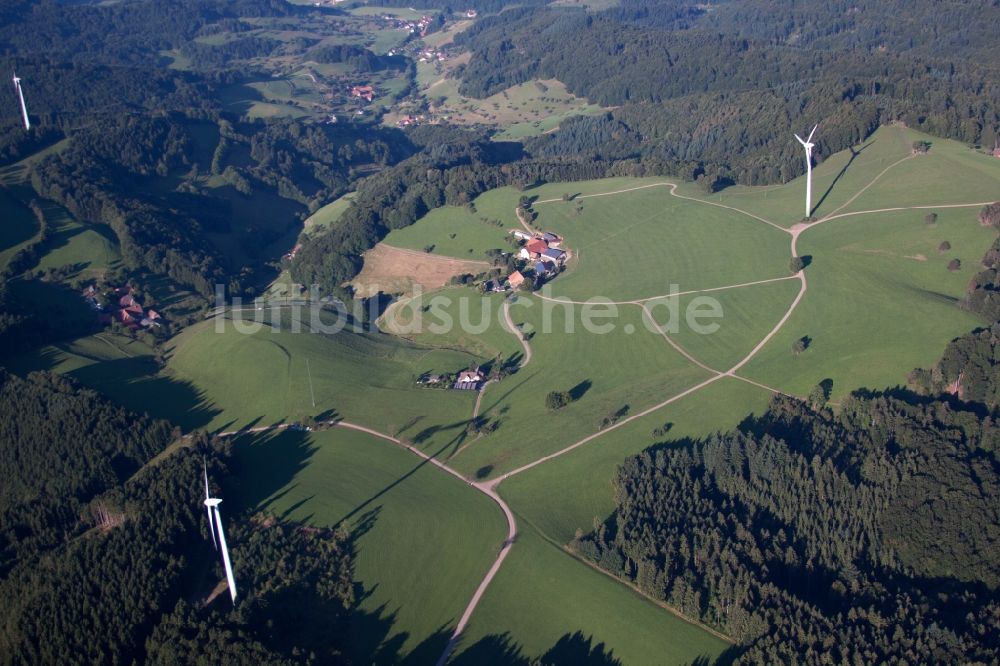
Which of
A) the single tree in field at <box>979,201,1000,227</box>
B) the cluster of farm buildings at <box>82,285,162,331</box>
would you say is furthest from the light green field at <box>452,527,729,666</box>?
the single tree in field at <box>979,201,1000,227</box>

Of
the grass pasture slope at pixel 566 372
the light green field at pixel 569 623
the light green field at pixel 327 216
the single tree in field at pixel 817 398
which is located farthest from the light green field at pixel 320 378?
the light green field at pixel 327 216

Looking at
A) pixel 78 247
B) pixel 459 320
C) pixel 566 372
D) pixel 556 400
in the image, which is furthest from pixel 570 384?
pixel 78 247

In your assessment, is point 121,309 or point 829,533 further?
point 121,309

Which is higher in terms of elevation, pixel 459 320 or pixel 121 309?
pixel 459 320

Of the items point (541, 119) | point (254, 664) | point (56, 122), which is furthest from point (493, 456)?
point (541, 119)

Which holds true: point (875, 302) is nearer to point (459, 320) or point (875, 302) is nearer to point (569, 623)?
point (459, 320)

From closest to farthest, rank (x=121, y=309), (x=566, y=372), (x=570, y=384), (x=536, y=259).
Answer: (x=570, y=384)
(x=566, y=372)
(x=121, y=309)
(x=536, y=259)

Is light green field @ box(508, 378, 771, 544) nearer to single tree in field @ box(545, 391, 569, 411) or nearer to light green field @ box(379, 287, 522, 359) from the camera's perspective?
single tree in field @ box(545, 391, 569, 411)

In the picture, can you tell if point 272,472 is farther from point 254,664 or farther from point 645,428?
point 645,428
